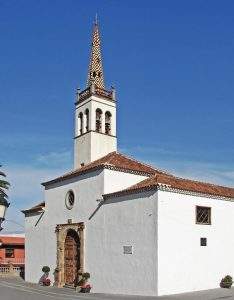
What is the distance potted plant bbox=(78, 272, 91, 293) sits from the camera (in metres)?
26.0

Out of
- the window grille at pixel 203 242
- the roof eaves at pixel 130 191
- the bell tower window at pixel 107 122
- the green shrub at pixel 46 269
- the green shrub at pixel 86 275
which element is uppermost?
the bell tower window at pixel 107 122

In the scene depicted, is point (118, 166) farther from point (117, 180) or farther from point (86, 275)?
point (86, 275)

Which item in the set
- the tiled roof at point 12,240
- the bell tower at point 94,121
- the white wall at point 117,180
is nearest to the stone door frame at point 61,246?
the white wall at point 117,180

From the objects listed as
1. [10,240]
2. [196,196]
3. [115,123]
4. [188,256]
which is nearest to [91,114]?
[115,123]

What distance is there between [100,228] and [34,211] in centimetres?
913

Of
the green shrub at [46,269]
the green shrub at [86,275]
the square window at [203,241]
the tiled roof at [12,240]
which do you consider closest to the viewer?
the square window at [203,241]

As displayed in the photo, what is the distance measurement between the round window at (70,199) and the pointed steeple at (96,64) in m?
9.93

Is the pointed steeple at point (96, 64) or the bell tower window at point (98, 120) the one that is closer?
the bell tower window at point (98, 120)

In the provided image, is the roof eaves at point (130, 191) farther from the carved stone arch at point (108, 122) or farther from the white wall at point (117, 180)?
the carved stone arch at point (108, 122)

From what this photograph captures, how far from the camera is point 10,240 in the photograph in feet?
151

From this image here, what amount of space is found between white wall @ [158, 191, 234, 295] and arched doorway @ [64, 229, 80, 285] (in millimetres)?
7539

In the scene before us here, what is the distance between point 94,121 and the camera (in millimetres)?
33688

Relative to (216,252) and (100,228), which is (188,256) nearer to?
(216,252)

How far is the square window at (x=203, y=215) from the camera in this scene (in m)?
24.8
